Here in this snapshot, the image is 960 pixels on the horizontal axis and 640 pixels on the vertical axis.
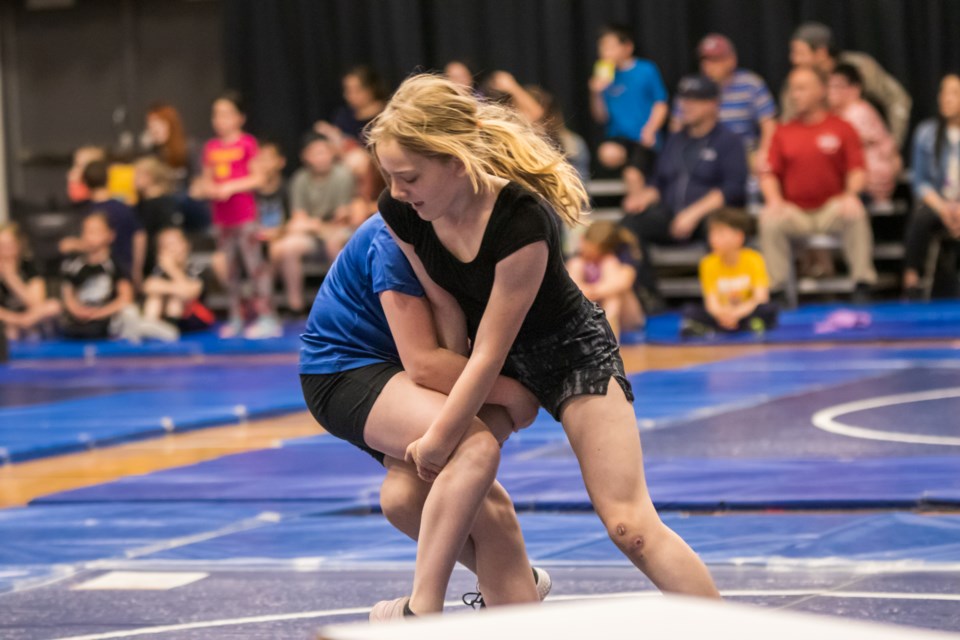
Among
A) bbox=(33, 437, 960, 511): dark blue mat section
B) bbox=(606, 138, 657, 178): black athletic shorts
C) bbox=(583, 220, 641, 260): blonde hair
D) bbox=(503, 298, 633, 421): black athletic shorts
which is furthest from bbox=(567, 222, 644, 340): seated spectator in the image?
bbox=(503, 298, 633, 421): black athletic shorts

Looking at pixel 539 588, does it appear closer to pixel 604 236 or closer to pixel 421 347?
pixel 421 347

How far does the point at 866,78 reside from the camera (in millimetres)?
11039

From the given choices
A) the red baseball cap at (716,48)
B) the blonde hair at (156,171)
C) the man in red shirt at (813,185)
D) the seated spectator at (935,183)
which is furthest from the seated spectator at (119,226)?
the seated spectator at (935,183)

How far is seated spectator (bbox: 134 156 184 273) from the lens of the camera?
12.1 meters

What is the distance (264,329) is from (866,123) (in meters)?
4.29

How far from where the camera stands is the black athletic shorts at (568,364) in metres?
3.05

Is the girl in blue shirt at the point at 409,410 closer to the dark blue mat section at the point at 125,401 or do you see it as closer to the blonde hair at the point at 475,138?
the blonde hair at the point at 475,138

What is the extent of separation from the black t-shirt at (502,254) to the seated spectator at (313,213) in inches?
323

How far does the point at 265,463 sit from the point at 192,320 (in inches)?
233

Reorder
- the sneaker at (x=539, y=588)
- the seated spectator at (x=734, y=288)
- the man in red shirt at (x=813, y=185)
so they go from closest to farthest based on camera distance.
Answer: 1. the sneaker at (x=539, y=588)
2. the seated spectator at (x=734, y=288)
3. the man in red shirt at (x=813, y=185)

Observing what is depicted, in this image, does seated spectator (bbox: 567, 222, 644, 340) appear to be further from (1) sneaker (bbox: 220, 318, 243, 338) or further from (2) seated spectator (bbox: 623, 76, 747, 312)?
(1) sneaker (bbox: 220, 318, 243, 338)

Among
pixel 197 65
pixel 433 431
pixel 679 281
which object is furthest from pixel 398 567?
pixel 197 65

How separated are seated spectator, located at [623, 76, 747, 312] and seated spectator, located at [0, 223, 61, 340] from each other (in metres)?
4.33

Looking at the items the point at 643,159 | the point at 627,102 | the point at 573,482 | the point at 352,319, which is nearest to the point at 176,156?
the point at 627,102
